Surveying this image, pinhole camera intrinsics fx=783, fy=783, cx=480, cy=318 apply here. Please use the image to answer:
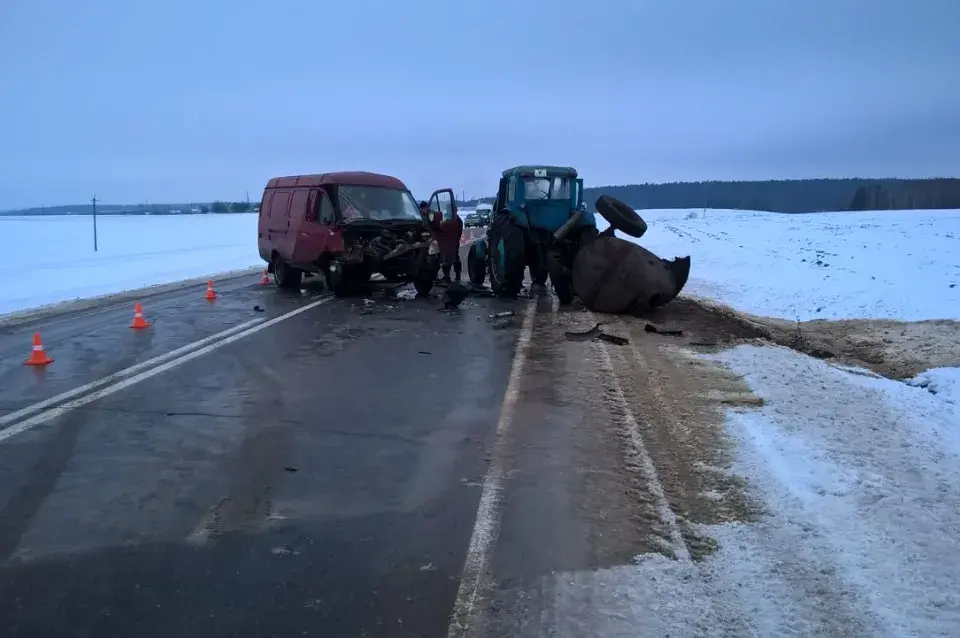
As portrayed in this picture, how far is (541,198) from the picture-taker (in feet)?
52.5

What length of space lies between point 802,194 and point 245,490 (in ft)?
387

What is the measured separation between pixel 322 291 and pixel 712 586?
1412 centimetres

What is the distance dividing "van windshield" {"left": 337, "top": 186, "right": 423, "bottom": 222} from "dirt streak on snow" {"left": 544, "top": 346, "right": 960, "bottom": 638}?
10.6 metres

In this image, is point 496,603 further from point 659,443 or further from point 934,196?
point 934,196

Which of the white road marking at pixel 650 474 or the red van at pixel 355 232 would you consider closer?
the white road marking at pixel 650 474

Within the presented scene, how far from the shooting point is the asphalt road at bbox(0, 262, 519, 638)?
3672 mm

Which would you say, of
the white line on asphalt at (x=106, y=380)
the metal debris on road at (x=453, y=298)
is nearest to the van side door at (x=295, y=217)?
the metal debris on road at (x=453, y=298)

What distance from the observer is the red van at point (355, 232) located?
1516cm

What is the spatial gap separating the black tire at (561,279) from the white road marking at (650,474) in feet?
20.3

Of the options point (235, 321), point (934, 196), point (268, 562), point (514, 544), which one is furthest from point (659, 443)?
point (934, 196)

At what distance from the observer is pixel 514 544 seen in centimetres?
433

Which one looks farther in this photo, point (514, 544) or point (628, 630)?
point (514, 544)

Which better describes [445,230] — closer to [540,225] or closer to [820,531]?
[540,225]

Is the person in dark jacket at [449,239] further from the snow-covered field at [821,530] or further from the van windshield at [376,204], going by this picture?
the snow-covered field at [821,530]
